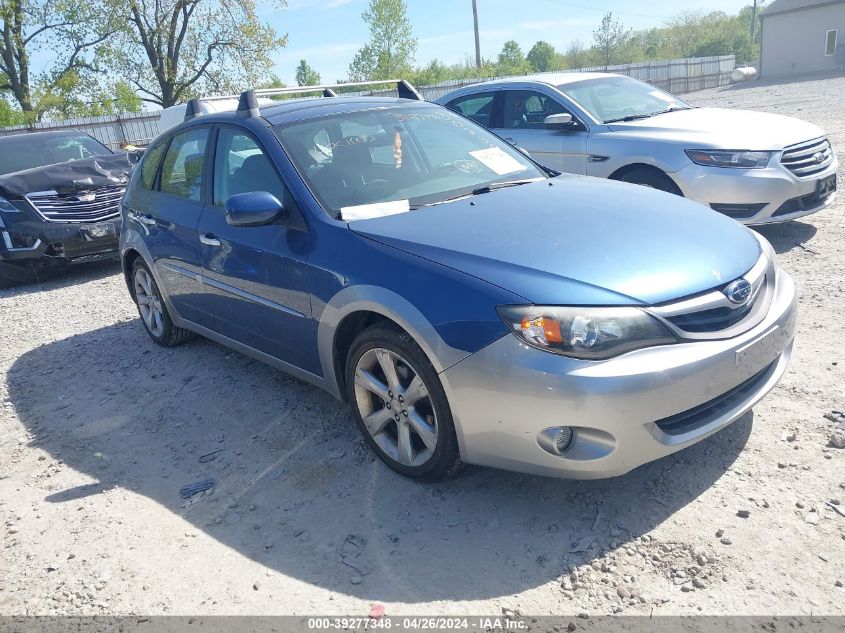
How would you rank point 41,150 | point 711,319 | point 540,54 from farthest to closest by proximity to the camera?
1. point 540,54
2. point 41,150
3. point 711,319

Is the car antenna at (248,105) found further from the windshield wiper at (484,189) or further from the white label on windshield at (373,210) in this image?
the windshield wiper at (484,189)


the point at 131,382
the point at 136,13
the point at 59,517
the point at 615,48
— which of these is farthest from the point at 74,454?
the point at 615,48

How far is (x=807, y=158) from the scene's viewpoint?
6.04m

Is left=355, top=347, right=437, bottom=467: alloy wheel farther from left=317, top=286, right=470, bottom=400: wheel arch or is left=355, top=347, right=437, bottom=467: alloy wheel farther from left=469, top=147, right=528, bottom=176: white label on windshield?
left=469, top=147, right=528, bottom=176: white label on windshield

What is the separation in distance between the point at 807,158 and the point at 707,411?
4333 millimetres

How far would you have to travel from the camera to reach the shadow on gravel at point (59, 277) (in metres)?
8.16

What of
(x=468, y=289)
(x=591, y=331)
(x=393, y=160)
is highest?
(x=393, y=160)

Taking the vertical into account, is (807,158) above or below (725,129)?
below

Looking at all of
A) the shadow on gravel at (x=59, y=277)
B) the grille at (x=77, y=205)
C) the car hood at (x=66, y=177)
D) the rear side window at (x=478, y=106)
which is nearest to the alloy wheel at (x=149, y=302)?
the grille at (x=77, y=205)

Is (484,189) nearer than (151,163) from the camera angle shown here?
Yes

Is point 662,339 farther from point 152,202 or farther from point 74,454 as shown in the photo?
point 152,202

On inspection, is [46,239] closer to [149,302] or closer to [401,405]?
[149,302]

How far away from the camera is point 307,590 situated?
8.68 feet

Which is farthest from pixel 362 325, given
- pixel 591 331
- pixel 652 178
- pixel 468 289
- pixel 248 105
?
pixel 652 178
